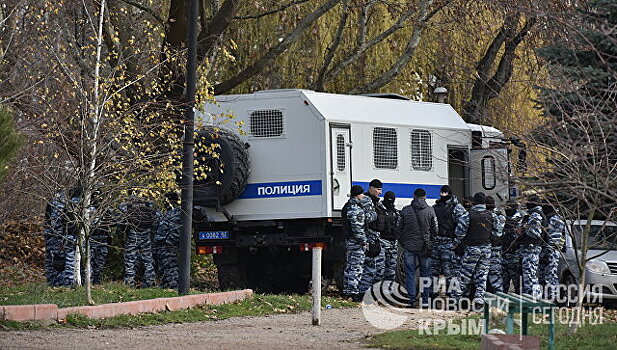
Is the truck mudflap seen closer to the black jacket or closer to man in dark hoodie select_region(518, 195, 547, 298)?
the black jacket

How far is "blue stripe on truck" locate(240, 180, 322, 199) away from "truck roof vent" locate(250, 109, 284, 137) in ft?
2.78

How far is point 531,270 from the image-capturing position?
65.3 feet

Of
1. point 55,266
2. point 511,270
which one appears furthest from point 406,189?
point 55,266

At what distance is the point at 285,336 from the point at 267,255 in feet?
27.0

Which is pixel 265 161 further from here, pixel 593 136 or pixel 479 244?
pixel 593 136

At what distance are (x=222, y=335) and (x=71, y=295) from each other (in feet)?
11.6

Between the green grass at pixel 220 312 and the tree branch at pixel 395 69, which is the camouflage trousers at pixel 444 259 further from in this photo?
the tree branch at pixel 395 69

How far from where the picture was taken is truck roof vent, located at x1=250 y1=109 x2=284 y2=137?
20.2m

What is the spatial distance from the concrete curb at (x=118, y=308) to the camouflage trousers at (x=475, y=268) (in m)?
3.59

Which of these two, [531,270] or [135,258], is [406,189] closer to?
[531,270]

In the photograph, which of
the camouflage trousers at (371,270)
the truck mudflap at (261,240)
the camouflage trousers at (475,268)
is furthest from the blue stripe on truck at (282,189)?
the camouflage trousers at (475,268)

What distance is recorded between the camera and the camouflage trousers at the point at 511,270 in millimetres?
20516

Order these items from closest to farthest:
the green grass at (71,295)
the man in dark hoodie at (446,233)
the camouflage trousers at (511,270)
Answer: the green grass at (71,295), the man in dark hoodie at (446,233), the camouflage trousers at (511,270)

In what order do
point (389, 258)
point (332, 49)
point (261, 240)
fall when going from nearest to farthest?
point (261, 240)
point (389, 258)
point (332, 49)
